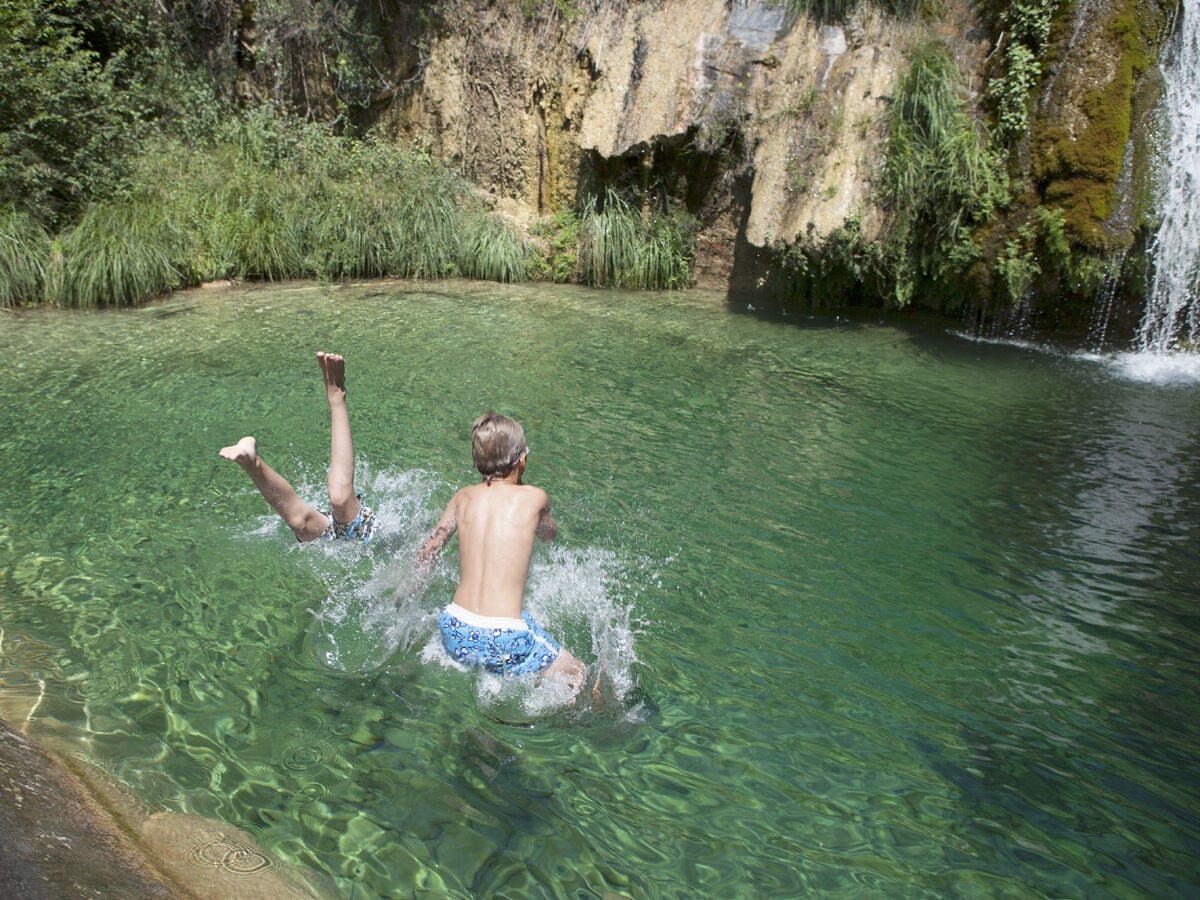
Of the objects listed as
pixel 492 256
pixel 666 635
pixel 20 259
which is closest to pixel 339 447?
pixel 666 635

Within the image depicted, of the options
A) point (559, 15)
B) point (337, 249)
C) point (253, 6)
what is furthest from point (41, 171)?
point (559, 15)

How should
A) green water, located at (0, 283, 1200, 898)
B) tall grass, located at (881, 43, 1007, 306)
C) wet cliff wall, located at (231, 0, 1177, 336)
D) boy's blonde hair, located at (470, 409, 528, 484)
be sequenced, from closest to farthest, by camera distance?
green water, located at (0, 283, 1200, 898)
boy's blonde hair, located at (470, 409, 528, 484)
wet cliff wall, located at (231, 0, 1177, 336)
tall grass, located at (881, 43, 1007, 306)

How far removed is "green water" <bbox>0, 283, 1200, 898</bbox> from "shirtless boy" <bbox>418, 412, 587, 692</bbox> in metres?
0.21

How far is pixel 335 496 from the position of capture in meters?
4.64

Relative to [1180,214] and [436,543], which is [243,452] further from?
[1180,214]

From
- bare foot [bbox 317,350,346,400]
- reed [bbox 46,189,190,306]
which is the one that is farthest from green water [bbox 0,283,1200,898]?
reed [bbox 46,189,190,306]

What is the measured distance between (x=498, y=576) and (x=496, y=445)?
56 cm

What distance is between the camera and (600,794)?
3205 millimetres

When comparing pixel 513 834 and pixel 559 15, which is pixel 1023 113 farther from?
pixel 513 834

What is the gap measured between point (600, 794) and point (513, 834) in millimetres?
354

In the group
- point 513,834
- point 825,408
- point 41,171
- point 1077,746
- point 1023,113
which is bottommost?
point 513,834

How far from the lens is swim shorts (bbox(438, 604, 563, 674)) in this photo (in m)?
3.53

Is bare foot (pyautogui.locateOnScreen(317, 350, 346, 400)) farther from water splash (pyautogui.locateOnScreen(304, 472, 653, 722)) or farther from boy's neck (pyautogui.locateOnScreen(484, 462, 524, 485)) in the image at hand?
boy's neck (pyautogui.locateOnScreen(484, 462, 524, 485))

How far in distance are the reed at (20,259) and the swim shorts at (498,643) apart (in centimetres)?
950
